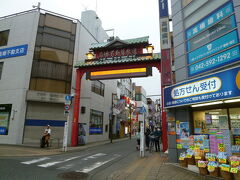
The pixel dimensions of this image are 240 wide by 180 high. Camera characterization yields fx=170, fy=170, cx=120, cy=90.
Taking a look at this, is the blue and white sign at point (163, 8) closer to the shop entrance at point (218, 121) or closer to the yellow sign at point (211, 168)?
the shop entrance at point (218, 121)

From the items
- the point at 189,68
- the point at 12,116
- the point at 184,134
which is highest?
the point at 189,68

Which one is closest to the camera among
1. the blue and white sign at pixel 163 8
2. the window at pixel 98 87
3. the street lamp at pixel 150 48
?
the blue and white sign at pixel 163 8

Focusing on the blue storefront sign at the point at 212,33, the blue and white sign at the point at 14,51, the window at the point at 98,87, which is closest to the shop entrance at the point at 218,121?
the blue storefront sign at the point at 212,33

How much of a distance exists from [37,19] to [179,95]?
730 inches

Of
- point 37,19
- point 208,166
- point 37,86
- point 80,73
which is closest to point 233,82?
point 208,166

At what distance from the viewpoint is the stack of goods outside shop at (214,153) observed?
5.87 metres

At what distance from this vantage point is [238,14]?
22.8ft

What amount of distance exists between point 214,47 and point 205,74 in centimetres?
126

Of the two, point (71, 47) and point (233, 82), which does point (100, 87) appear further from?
point (233, 82)

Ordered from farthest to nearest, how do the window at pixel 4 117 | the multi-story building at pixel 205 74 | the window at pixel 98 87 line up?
the window at pixel 98 87 → the window at pixel 4 117 → the multi-story building at pixel 205 74

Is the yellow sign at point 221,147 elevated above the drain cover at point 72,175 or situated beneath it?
elevated above

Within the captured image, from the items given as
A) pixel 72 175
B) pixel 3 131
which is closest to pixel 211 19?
pixel 72 175

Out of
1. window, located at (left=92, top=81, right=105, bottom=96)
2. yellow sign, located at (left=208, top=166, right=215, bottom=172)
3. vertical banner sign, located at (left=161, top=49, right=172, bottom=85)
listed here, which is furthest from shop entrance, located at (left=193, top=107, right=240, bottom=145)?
window, located at (left=92, top=81, right=105, bottom=96)

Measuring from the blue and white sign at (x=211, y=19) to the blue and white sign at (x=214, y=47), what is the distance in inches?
38.8
